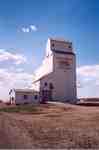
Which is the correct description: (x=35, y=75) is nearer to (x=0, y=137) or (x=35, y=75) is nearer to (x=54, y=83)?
(x=54, y=83)

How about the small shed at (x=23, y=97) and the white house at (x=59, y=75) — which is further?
the white house at (x=59, y=75)

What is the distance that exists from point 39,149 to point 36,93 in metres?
44.4

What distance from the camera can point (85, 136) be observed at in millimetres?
11625

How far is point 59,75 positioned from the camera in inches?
2196

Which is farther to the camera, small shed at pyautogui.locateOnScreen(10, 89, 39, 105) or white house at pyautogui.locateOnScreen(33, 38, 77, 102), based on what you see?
white house at pyautogui.locateOnScreen(33, 38, 77, 102)

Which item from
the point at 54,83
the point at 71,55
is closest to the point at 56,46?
the point at 71,55

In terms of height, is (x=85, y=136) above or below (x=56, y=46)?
below

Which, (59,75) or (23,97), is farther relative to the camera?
(59,75)

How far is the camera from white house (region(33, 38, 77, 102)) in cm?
5481

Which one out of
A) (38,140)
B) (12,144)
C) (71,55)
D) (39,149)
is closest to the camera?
(39,149)

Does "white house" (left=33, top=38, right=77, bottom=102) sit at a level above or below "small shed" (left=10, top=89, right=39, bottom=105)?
above

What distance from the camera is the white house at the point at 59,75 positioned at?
180ft

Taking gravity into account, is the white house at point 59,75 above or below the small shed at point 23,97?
Result: above

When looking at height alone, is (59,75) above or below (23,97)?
above
